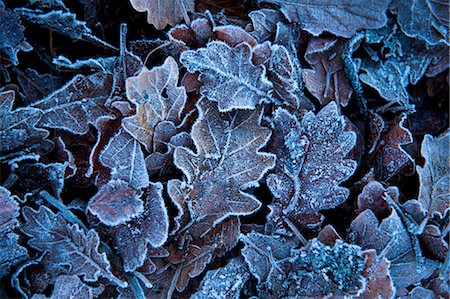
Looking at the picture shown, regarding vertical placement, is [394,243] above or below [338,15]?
below

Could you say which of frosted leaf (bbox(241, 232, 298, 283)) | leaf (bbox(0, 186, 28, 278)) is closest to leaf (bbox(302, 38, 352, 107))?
frosted leaf (bbox(241, 232, 298, 283))

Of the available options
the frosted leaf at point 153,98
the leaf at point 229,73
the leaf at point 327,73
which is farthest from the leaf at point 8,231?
the leaf at point 327,73

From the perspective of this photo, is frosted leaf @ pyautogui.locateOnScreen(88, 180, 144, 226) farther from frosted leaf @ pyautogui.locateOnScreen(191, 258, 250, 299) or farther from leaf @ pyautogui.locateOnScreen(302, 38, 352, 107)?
leaf @ pyautogui.locateOnScreen(302, 38, 352, 107)

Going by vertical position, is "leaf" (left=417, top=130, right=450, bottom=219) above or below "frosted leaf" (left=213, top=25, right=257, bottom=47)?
below

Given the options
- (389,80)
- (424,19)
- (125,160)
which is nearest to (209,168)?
(125,160)

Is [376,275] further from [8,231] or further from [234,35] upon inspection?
[8,231]

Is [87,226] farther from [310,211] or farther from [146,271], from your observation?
[310,211]
